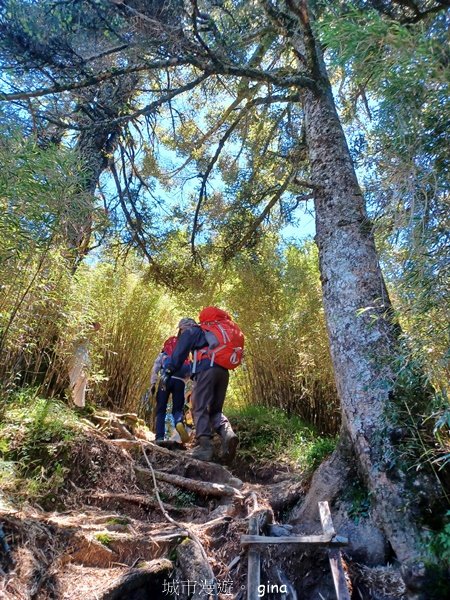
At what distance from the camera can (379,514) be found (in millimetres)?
2170

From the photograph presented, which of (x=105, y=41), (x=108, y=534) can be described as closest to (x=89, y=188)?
(x=105, y=41)

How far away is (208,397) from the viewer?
4031 mm

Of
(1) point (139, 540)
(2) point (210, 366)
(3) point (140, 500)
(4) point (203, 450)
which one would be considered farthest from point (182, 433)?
(1) point (139, 540)

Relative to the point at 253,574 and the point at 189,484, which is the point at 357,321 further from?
the point at 189,484

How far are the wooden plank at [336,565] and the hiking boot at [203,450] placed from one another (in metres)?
1.63

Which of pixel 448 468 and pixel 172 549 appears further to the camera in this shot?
pixel 172 549

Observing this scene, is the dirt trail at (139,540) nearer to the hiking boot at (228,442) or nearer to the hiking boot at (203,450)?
the hiking boot at (203,450)

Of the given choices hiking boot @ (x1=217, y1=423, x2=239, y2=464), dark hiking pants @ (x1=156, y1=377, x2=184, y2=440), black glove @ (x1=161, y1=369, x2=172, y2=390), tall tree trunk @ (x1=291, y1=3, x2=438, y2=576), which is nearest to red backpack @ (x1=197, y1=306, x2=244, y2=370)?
black glove @ (x1=161, y1=369, x2=172, y2=390)

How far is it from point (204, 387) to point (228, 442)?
54 cm

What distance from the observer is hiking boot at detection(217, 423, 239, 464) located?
401 cm

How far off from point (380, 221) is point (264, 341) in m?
3.39

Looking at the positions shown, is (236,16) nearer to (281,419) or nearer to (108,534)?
(281,419)

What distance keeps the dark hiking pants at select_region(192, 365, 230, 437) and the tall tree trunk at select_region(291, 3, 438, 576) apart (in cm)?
155

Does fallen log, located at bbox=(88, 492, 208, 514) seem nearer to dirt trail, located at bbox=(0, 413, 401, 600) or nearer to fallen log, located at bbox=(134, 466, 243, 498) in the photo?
dirt trail, located at bbox=(0, 413, 401, 600)
